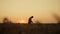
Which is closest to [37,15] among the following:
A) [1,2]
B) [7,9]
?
[7,9]

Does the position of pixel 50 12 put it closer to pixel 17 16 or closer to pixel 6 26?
pixel 17 16

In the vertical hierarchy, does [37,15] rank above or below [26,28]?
above

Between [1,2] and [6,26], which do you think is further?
[1,2]

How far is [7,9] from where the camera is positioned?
1.42m

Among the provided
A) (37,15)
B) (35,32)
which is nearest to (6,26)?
(35,32)

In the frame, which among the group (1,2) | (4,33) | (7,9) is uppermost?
(1,2)

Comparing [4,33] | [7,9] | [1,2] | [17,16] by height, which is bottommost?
[4,33]

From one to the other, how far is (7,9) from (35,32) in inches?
21.4

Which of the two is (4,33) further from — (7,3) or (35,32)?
(7,3)

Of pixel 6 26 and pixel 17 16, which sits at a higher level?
pixel 17 16

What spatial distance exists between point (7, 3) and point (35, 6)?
403 mm

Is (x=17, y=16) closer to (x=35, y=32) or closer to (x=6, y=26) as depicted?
(x=6, y=26)

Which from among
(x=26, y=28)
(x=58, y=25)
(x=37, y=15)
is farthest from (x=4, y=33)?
(x=58, y=25)

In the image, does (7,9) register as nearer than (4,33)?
No
